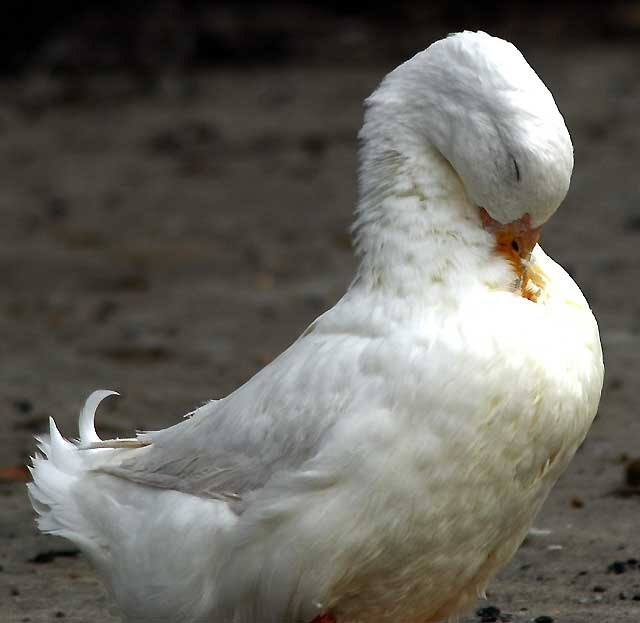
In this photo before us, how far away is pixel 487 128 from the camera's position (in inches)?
154

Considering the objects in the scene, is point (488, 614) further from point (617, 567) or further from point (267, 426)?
point (267, 426)

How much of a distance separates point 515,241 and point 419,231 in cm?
25

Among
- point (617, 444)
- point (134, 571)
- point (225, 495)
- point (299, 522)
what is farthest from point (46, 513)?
point (617, 444)

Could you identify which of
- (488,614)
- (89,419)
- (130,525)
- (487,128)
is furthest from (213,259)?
(487,128)

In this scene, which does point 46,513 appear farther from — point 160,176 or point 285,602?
point 160,176

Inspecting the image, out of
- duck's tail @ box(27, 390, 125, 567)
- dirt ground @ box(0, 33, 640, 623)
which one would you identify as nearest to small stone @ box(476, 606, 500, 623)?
dirt ground @ box(0, 33, 640, 623)

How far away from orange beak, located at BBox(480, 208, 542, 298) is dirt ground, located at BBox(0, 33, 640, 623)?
46.8 inches

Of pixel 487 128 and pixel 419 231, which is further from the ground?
pixel 487 128

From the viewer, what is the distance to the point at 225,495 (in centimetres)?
411

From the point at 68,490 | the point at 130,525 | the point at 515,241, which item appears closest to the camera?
the point at 515,241

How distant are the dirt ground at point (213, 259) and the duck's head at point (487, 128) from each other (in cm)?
137

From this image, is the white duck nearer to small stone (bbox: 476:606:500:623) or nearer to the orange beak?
the orange beak

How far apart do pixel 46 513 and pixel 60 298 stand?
5435mm

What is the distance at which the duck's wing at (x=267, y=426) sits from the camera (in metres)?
3.97
